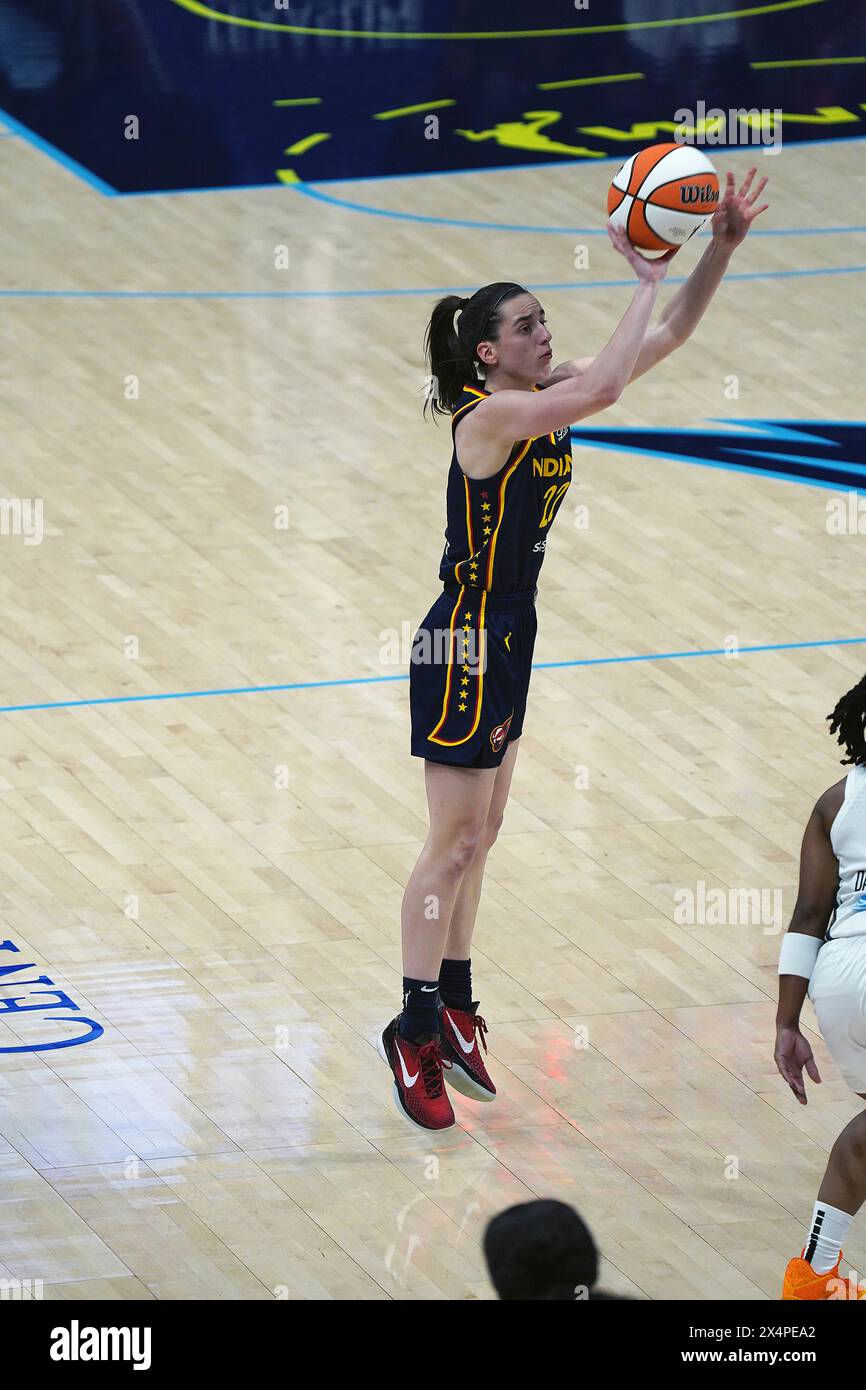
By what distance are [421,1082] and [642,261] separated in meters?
2.19

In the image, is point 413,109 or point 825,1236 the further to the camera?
point 413,109

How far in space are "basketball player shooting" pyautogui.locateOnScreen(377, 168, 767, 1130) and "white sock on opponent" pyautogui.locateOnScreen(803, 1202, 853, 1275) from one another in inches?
51.2

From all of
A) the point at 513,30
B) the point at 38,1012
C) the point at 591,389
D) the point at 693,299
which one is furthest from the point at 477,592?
the point at 513,30

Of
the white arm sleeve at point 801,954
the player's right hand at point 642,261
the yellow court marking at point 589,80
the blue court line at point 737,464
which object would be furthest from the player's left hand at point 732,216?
the yellow court marking at point 589,80

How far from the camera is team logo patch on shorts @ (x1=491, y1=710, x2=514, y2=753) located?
5.93 m

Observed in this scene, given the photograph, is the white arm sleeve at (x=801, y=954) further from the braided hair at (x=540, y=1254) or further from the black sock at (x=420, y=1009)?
the braided hair at (x=540, y=1254)

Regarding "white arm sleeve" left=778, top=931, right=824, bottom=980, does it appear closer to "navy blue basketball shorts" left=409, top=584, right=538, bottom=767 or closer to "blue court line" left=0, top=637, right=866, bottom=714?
"navy blue basketball shorts" left=409, top=584, right=538, bottom=767

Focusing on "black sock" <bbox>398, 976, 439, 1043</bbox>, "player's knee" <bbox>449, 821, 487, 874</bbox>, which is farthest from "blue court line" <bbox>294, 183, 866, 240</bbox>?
"black sock" <bbox>398, 976, 439, 1043</bbox>

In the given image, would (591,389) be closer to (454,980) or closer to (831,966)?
(831,966)

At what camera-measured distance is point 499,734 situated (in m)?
5.96

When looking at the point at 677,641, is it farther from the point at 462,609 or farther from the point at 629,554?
the point at 462,609
